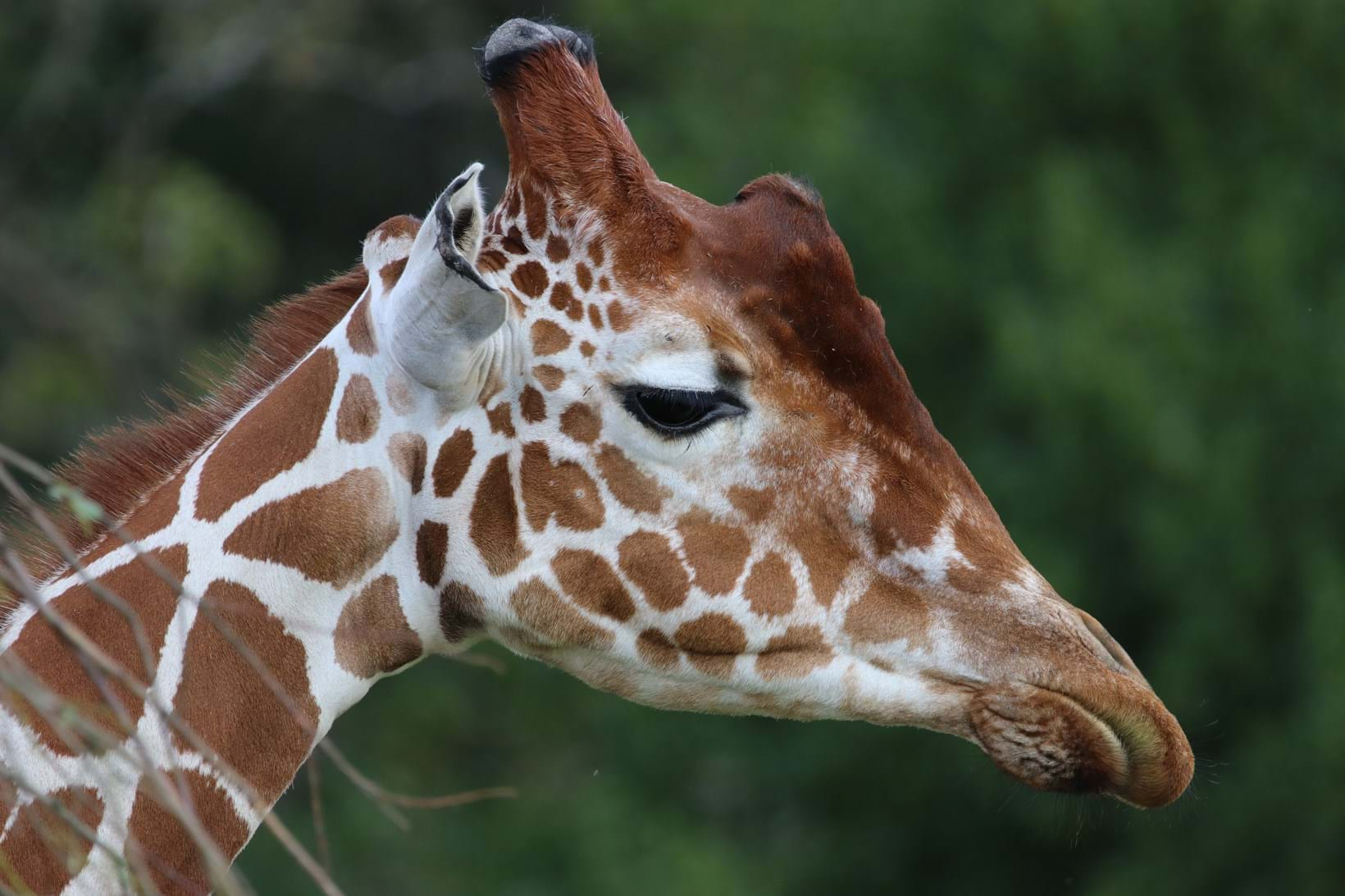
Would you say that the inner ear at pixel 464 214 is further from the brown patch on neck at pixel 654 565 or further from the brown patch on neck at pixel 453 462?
the brown patch on neck at pixel 654 565

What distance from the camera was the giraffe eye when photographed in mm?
3553

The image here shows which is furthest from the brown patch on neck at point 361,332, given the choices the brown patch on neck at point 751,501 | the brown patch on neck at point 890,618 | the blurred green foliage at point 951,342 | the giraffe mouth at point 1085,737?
the blurred green foliage at point 951,342

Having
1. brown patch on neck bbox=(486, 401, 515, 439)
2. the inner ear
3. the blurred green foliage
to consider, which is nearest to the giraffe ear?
the inner ear

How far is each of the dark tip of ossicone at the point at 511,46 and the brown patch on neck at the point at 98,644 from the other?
127cm

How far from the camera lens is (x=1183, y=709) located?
44.9 feet

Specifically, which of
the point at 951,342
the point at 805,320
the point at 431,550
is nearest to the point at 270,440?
the point at 431,550

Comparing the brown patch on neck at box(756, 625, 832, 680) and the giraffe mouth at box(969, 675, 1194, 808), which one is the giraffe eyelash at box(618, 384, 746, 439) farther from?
the giraffe mouth at box(969, 675, 1194, 808)

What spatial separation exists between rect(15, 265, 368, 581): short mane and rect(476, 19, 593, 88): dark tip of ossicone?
57 cm

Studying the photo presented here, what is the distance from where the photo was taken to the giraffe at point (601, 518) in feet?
11.4

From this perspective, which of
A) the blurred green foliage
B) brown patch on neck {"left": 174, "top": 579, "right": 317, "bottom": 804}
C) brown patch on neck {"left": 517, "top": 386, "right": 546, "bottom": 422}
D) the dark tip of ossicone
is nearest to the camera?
brown patch on neck {"left": 174, "top": 579, "right": 317, "bottom": 804}

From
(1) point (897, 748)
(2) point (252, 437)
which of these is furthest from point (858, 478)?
(1) point (897, 748)

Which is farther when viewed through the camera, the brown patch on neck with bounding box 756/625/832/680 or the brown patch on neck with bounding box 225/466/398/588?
the brown patch on neck with bounding box 756/625/832/680

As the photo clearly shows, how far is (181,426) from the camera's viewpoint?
377 centimetres

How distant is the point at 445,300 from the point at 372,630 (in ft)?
2.38
